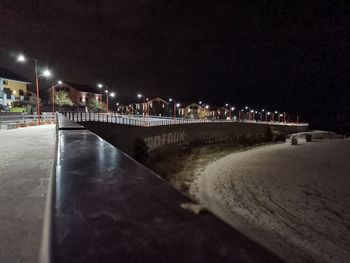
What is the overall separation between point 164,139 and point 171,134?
6.69ft

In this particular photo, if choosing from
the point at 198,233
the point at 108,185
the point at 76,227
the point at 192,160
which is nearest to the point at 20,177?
the point at 108,185

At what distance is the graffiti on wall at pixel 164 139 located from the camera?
32344mm

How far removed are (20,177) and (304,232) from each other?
1404 centimetres

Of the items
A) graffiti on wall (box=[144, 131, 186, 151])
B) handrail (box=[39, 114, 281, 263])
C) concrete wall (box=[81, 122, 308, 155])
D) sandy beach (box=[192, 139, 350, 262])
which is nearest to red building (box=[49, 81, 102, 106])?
concrete wall (box=[81, 122, 308, 155])

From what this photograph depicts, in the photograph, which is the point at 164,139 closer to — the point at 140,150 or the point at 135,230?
the point at 140,150

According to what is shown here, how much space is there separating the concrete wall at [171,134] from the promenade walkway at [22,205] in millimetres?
16758

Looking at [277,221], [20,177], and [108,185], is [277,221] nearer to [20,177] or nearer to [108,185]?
[20,177]

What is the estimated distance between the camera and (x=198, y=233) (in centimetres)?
134

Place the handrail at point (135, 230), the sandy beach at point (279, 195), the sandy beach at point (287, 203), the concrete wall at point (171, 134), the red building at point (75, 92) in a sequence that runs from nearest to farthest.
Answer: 1. the handrail at point (135, 230)
2. the sandy beach at point (287, 203)
3. the sandy beach at point (279, 195)
4. the concrete wall at point (171, 134)
5. the red building at point (75, 92)

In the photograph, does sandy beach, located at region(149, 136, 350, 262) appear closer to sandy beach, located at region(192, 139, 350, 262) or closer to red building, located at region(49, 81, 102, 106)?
sandy beach, located at region(192, 139, 350, 262)

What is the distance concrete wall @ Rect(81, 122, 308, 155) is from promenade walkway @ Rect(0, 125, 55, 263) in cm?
1676

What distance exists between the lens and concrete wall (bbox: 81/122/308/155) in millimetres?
28156

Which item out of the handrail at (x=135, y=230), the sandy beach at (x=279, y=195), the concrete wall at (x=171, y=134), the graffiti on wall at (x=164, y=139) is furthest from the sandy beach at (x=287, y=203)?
the handrail at (x=135, y=230)

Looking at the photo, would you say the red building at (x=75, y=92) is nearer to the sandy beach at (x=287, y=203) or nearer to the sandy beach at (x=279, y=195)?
the sandy beach at (x=279, y=195)
